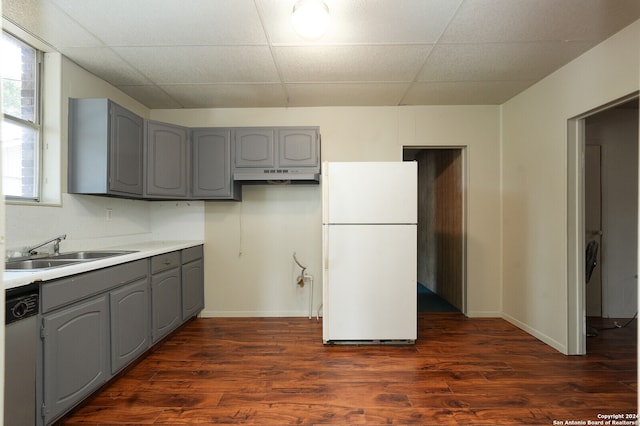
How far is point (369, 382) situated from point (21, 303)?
79.1 inches

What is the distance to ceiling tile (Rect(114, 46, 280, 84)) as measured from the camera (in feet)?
7.54

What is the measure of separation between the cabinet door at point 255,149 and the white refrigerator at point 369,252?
0.79 m

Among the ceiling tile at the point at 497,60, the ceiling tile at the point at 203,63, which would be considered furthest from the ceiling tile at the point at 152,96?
the ceiling tile at the point at 497,60

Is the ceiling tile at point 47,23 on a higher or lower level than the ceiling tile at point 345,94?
higher

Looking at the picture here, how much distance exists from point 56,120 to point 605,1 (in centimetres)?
368

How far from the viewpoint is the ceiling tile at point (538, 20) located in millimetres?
1832

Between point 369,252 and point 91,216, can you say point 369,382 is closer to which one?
point 369,252

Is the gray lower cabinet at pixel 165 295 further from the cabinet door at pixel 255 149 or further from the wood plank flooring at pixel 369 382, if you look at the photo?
the cabinet door at pixel 255 149

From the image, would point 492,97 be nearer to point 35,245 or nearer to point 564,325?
point 564,325

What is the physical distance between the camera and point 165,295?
104 inches

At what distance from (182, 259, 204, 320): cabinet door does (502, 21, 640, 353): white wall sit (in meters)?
3.28

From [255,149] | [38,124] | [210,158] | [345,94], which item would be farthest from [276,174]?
[38,124]

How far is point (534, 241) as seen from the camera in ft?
9.54

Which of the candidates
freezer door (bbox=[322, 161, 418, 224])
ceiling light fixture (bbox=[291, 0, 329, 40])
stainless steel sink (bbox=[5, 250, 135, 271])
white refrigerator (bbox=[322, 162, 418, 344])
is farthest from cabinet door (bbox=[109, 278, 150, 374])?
ceiling light fixture (bbox=[291, 0, 329, 40])
